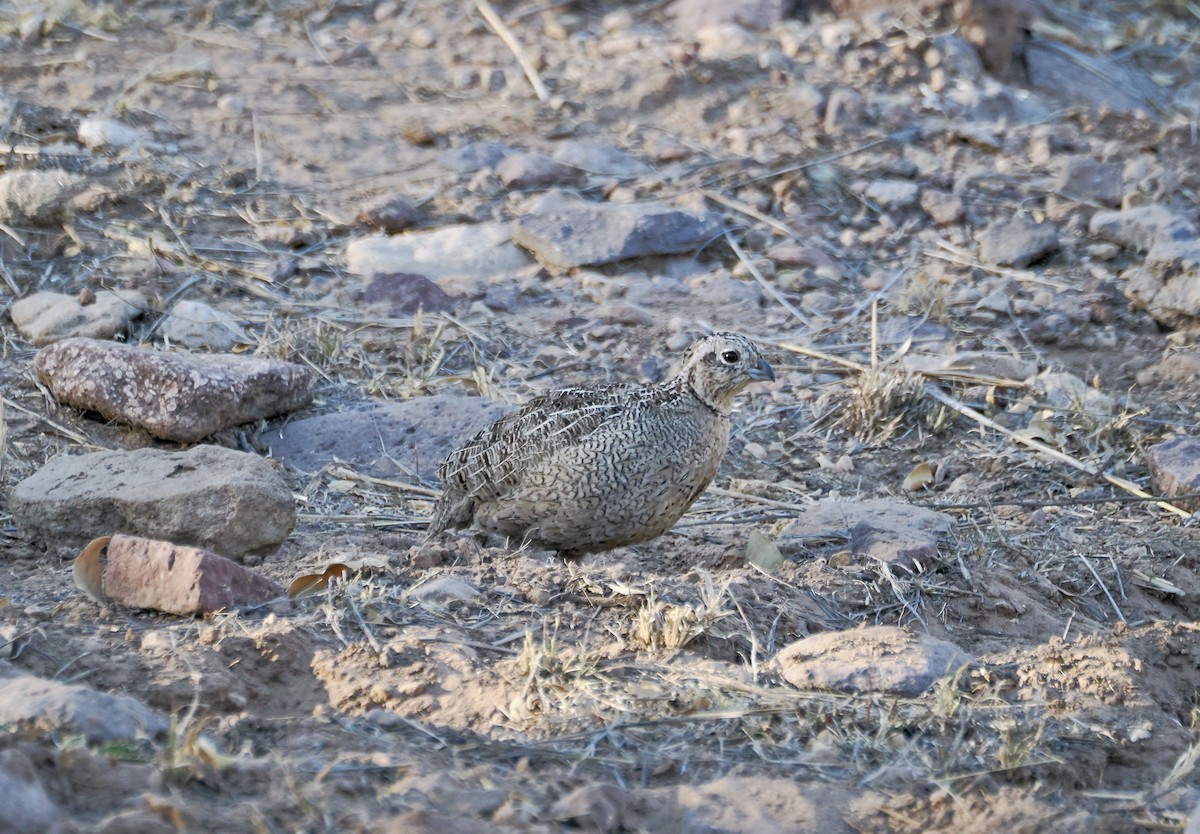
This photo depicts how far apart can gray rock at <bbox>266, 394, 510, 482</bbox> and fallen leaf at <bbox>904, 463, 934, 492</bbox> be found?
2008mm

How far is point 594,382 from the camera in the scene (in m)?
7.54

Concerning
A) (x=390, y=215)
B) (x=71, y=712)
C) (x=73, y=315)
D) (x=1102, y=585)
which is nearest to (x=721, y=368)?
(x=1102, y=585)

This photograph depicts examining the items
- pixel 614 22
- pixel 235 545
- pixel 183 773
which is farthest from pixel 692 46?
pixel 183 773

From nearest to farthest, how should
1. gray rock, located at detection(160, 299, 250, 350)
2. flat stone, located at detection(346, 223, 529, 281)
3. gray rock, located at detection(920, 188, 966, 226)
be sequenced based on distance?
gray rock, located at detection(160, 299, 250, 350) → flat stone, located at detection(346, 223, 529, 281) → gray rock, located at detection(920, 188, 966, 226)

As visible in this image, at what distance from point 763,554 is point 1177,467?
2.36m

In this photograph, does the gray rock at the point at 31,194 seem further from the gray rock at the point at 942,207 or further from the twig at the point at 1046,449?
the gray rock at the point at 942,207

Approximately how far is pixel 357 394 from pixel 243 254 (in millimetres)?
1675

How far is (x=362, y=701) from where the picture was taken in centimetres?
401

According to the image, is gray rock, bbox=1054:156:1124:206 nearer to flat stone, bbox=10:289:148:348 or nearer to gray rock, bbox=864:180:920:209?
gray rock, bbox=864:180:920:209

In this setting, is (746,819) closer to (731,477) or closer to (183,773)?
(183,773)

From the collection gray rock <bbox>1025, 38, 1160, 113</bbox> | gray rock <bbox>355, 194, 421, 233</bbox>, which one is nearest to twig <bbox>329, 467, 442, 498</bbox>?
gray rock <bbox>355, 194, 421, 233</bbox>

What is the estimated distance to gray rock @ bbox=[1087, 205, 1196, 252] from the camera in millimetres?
9086

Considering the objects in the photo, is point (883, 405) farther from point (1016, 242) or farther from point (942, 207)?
point (942, 207)

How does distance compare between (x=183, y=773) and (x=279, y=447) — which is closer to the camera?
(x=183, y=773)
